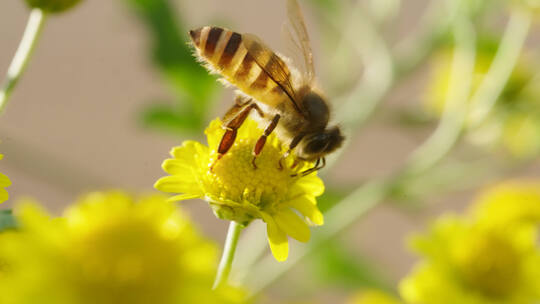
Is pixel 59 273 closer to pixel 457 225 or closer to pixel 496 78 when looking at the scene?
pixel 457 225

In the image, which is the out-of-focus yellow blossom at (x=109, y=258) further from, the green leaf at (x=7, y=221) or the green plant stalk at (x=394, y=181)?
the green plant stalk at (x=394, y=181)

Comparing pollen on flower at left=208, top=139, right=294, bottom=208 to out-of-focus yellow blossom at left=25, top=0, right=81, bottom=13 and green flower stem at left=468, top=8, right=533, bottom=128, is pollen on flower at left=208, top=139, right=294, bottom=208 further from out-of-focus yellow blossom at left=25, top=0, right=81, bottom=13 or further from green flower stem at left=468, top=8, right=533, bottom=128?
green flower stem at left=468, top=8, right=533, bottom=128

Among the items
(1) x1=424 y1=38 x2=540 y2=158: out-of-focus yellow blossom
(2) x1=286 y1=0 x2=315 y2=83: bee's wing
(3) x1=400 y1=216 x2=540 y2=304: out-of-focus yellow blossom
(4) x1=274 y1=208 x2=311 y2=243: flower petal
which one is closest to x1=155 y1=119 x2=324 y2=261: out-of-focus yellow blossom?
(4) x1=274 y1=208 x2=311 y2=243: flower petal

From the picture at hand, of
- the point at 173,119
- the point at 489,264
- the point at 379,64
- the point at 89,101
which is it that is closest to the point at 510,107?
the point at 379,64

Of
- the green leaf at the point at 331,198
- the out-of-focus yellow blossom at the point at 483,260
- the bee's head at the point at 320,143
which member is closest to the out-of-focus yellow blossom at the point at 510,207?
the out-of-focus yellow blossom at the point at 483,260

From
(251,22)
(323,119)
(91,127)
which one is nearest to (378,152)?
(251,22)

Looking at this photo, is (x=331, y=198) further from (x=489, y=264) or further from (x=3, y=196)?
(x=3, y=196)
